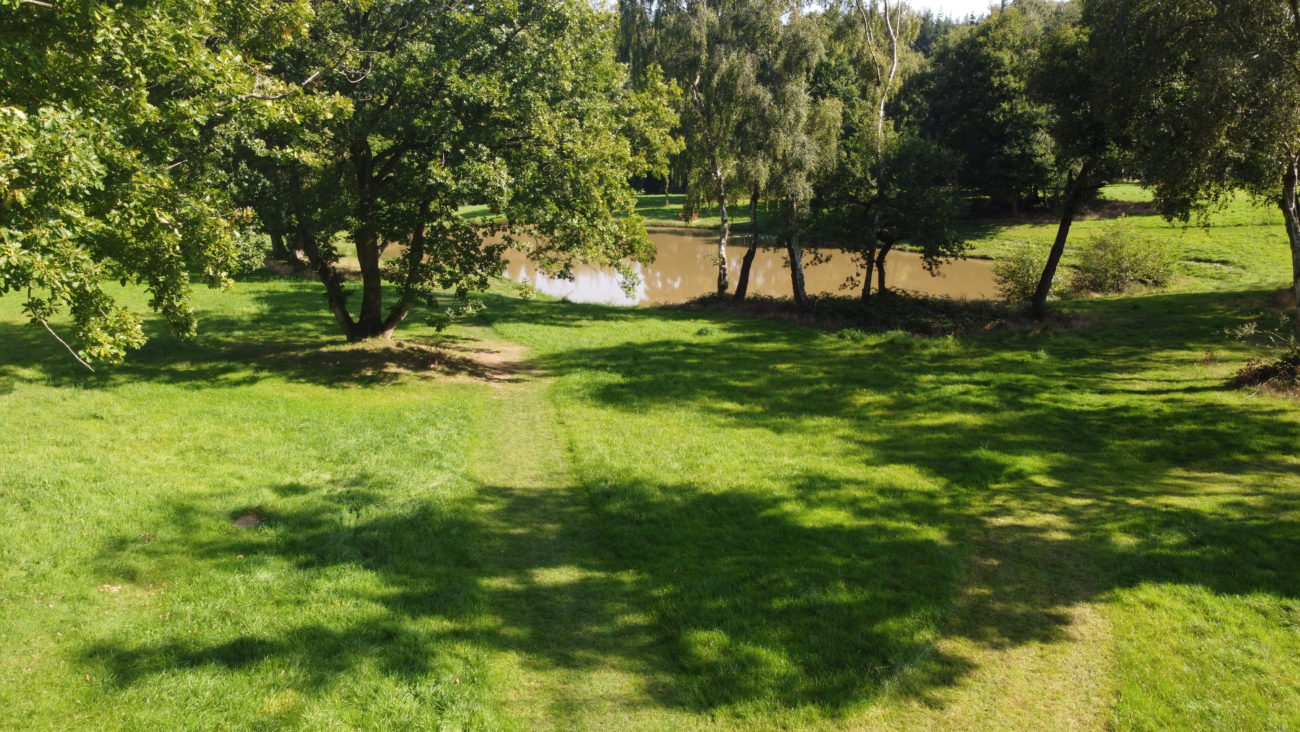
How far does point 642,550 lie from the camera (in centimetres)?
933

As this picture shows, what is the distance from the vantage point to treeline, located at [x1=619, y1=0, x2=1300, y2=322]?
48.6ft

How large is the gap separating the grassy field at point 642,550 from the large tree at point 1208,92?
16.1ft

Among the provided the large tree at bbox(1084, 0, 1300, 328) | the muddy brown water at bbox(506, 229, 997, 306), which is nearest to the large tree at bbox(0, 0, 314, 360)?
the large tree at bbox(1084, 0, 1300, 328)

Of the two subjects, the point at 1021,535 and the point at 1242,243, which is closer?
the point at 1021,535

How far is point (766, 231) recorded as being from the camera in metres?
51.4

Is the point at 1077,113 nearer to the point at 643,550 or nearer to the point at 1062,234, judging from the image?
the point at 1062,234

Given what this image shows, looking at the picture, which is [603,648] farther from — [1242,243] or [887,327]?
[1242,243]

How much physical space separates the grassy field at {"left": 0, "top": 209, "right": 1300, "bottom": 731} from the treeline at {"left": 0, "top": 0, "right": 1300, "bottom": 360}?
2.80 m

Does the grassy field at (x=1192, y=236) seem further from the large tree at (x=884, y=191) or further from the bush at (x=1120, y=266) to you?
the large tree at (x=884, y=191)

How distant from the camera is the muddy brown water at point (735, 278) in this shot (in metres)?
37.2

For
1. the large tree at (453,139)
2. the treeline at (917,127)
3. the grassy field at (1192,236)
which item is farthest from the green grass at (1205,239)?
the large tree at (453,139)

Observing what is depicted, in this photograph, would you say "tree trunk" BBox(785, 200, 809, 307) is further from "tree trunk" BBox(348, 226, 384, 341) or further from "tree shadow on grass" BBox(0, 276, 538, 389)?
"tree trunk" BBox(348, 226, 384, 341)

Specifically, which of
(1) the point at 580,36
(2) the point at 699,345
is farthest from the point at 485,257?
(2) the point at 699,345

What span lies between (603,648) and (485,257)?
39.1 feet
